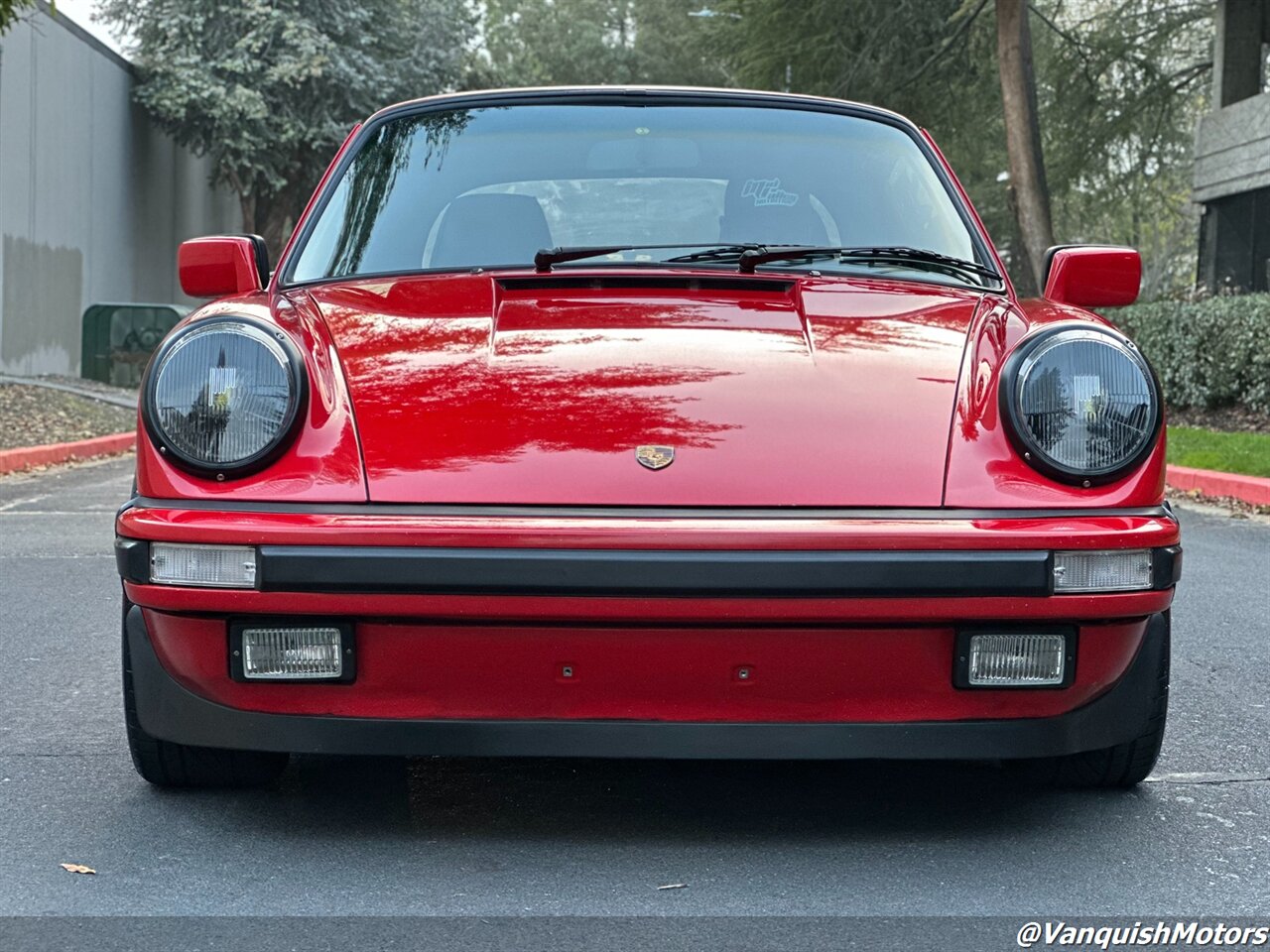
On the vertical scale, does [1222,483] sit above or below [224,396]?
below

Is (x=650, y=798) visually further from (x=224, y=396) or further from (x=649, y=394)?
(x=224, y=396)

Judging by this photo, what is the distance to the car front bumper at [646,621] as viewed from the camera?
2.75 metres

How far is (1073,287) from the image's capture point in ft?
12.6

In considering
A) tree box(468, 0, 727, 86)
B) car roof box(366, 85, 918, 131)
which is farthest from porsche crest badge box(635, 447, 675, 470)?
tree box(468, 0, 727, 86)

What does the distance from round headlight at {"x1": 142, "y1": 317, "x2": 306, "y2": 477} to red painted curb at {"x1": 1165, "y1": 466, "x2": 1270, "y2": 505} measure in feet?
26.4

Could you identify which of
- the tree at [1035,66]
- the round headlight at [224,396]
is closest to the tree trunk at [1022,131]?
the tree at [1035,66]

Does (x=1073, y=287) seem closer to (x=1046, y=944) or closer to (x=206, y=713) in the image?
(x=1046, y=944)

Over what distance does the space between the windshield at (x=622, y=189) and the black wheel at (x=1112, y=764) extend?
3.42ft

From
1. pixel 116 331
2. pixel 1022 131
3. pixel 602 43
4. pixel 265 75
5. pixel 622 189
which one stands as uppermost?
pixel 602 43

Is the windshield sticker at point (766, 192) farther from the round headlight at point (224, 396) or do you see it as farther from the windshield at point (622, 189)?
the round headlight at point (224, 396)

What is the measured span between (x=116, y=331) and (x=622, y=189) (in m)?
20.5

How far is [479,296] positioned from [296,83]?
26215 millimetres

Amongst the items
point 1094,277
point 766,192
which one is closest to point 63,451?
point 766,192

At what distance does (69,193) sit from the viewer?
23609 mm
